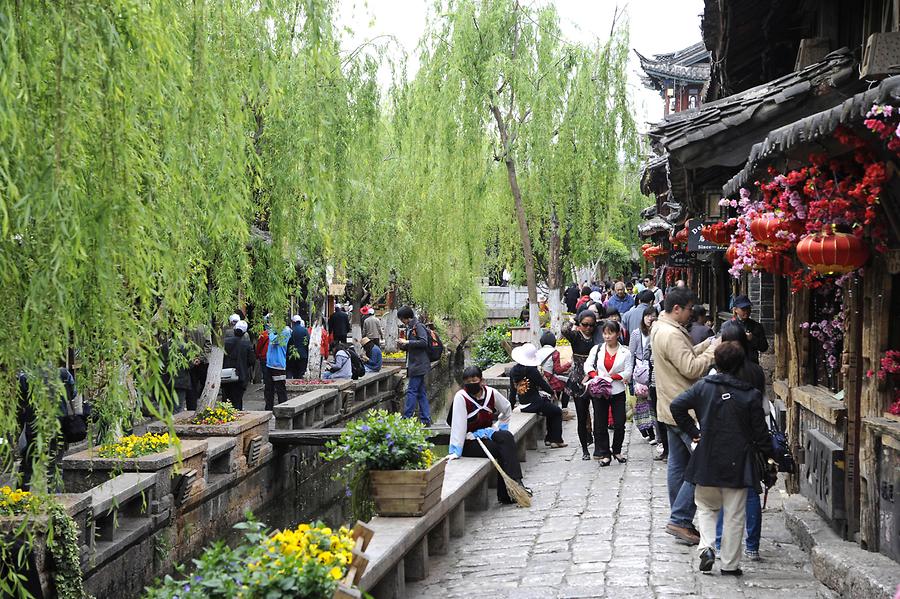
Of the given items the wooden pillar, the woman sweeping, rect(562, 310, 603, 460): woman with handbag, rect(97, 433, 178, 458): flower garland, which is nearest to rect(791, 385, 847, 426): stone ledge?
the wooden pillar

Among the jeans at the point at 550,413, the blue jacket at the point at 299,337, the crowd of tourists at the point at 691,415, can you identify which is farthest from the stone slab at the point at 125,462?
the blue jacket at the point at 299,337

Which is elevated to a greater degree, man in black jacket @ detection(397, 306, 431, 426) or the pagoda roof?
the pagoda roof

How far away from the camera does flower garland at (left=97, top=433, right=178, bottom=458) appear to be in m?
11.2

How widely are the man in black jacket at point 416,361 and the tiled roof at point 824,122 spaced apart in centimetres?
1052

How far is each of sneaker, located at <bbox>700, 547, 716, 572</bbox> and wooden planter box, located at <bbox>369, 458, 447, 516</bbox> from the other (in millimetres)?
2159

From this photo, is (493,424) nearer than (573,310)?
Yes

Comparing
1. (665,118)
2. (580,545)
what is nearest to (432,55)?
(665,118)

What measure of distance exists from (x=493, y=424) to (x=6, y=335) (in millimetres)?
6834

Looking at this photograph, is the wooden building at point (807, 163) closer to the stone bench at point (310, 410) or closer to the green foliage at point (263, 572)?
the green foliage at point (263, 572)

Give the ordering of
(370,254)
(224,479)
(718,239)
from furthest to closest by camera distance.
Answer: (370,254) → (224,479) → (718,239)

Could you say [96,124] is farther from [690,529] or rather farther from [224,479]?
[224,479]

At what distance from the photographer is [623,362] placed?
12.1 metres

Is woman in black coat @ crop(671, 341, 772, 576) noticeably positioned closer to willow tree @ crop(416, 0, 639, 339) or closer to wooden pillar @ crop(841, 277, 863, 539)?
wooden pillar @ crop(841, 277, 863, 539)

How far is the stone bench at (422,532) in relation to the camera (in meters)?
7.50
